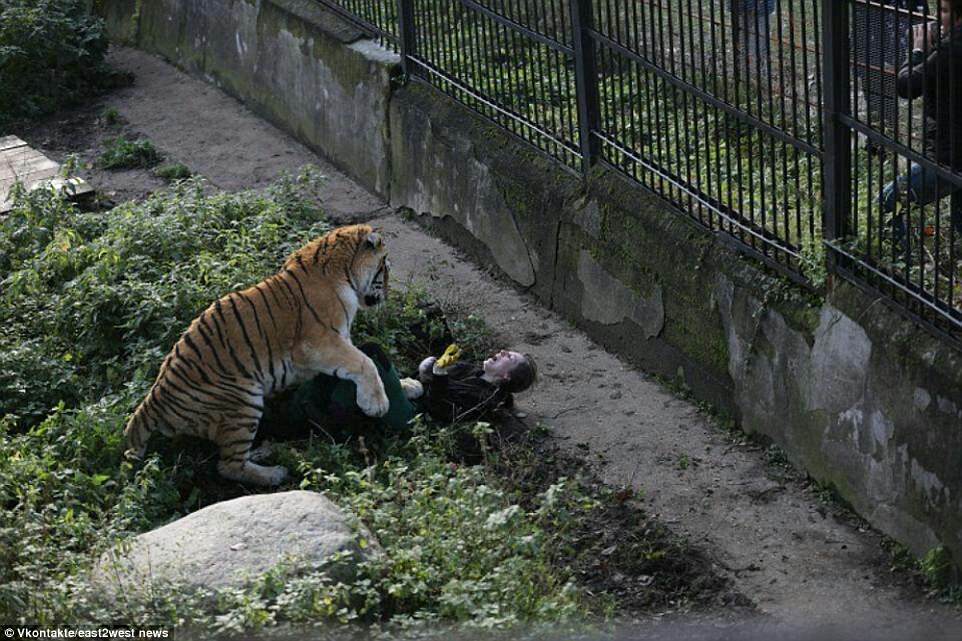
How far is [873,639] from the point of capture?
327cm

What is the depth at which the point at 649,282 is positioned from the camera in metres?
7.72

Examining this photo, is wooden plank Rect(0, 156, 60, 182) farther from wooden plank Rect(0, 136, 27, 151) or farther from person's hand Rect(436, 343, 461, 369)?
person's hand Rect(436, 343, 461, 369)

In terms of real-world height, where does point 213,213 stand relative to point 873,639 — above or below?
below

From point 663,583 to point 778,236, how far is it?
6.05 ft

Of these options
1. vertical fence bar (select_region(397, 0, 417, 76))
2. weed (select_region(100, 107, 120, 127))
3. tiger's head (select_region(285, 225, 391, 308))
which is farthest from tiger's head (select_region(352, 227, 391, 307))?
weed (select_region(100, 107, 120, 127))

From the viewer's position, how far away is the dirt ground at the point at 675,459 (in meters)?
5.88

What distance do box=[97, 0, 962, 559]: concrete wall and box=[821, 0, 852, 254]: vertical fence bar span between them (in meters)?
0.33

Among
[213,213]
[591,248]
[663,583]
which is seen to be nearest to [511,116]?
[591,248]

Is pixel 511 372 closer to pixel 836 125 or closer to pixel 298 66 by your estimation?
pixel 836 125

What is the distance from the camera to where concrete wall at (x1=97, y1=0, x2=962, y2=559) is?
19.7 ft

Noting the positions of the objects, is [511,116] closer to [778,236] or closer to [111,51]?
[778,236]

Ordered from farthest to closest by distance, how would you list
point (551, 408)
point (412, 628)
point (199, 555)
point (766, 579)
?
point (551, 408)
point (766, 579)
point (199, 555)
point (412, 628)

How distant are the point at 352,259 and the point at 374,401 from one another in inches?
33.0

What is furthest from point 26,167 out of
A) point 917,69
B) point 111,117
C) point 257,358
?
point 917,69
